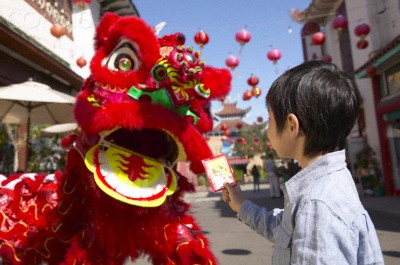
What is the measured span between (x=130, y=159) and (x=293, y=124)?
4.81 feet

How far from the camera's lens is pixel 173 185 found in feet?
8.02

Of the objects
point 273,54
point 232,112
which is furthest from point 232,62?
point 232,112

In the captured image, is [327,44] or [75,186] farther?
[327,44]

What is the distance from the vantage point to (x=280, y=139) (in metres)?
1.17

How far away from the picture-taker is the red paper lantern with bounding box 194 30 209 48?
806 centimetres

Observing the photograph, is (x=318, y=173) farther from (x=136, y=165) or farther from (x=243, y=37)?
(x=243, y=37)

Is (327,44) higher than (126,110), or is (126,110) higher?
(327,44)

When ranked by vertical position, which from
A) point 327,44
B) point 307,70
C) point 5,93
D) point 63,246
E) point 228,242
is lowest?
point 228,242

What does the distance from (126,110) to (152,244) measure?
0.81m

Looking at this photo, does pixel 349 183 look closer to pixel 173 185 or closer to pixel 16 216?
pixel 173 185

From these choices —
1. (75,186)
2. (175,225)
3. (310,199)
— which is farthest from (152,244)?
(310,199)

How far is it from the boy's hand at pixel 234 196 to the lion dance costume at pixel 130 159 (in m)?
0.74

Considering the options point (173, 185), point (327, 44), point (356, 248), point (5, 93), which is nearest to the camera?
point (356, 248)

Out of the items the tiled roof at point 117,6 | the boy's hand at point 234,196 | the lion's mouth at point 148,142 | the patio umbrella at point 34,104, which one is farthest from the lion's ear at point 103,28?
the tiled roof at point 117,6
